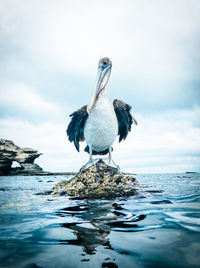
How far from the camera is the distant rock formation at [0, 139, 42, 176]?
172 ft

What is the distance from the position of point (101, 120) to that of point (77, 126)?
1508 mm

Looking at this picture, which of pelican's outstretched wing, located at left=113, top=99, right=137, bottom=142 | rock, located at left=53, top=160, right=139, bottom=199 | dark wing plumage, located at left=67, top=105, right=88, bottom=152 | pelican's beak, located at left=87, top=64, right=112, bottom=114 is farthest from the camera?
pelican's outstretched wing, located at left=113, top=99, right=137, bottom=142

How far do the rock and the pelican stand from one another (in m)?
0.82

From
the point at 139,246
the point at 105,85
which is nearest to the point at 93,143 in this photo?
the point at 105,85

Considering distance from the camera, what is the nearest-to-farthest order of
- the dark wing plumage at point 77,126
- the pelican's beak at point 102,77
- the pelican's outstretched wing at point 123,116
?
the pelican's beak at point 102,77 → the dark wing plumage at point 77,126 → the pelican's outstretched wing at point 123,116

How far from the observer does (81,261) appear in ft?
4.33

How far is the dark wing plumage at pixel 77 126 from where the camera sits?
21.6 feet

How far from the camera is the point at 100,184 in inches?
197

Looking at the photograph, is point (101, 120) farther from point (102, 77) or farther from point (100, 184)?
point (100, 184)

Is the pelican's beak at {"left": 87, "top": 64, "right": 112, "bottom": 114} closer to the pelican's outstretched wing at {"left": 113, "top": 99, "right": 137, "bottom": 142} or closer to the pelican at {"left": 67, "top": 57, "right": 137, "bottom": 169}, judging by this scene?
the pelican at {"left": 67, "top": 57, "right": 137, "bottom": 169}

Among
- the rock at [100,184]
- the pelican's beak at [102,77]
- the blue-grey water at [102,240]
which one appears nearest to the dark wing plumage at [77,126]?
the pelican's beak at [102,77]

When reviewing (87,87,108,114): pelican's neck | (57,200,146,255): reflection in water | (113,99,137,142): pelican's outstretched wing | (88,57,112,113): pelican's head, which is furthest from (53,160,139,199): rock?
(88,57,112,113): pelican's head

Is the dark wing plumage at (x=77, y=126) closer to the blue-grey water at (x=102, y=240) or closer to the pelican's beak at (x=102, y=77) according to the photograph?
the pelican's beak at (x=102, y=77)

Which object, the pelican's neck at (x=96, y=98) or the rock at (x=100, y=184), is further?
the pelican's neck at (x=96, y=98)
